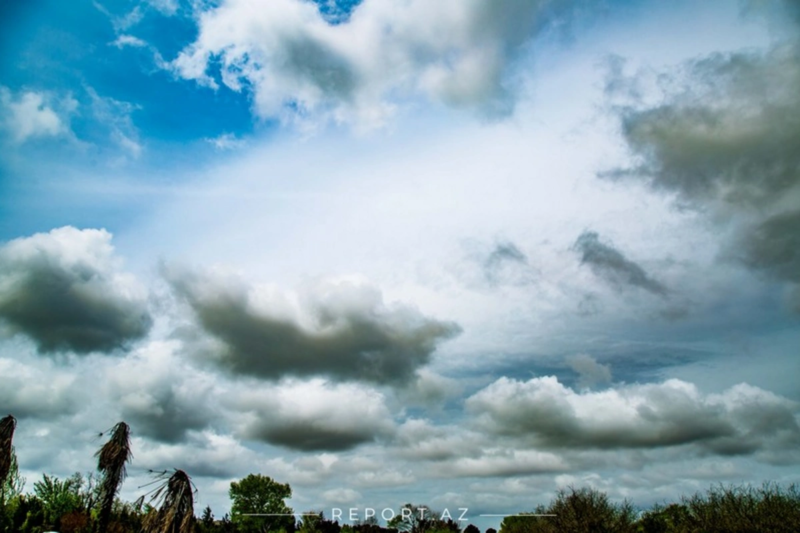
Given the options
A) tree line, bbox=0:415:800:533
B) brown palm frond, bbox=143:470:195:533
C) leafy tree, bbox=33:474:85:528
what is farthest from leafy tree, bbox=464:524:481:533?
brown palm frond, bbox=143:470:195:533

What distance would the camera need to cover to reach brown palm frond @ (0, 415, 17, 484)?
20.9 m

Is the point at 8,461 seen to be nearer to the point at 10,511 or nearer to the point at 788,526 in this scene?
the point at 10,511

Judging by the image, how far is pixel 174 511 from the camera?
7.96m

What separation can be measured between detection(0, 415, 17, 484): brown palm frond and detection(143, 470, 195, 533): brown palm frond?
17006mm

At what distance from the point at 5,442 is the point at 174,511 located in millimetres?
17397

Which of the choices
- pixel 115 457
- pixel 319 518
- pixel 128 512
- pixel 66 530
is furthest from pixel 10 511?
pixel 319 518

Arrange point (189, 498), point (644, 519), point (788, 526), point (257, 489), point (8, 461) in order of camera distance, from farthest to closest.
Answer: point (257, 489) → point (644, 519) → point (788, 526) → point (8, 461) → point (189, 498)

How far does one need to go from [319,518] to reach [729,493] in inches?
A: 1371

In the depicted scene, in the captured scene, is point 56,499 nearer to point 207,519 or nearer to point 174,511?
point 207,519

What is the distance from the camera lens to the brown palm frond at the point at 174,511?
7.93 metres

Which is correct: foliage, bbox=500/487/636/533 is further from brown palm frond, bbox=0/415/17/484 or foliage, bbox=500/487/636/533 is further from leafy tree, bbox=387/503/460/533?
brown palm frond, bbox=0/415/17/484

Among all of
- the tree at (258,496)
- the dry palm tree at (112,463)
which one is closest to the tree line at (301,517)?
the dry palm tree at (112,463)

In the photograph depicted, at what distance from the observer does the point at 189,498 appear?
8.12m

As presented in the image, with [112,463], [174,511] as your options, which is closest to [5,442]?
[112,463]
